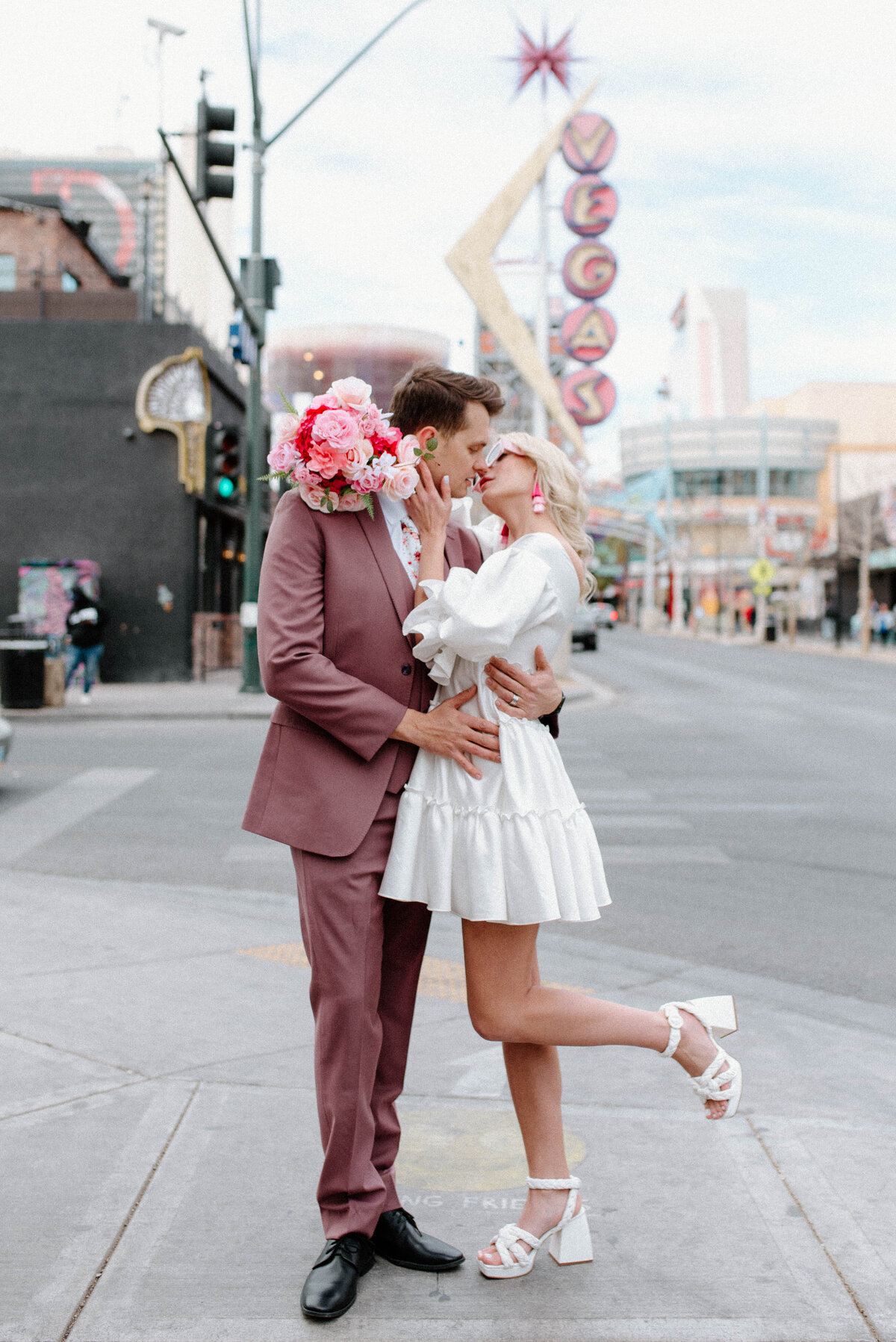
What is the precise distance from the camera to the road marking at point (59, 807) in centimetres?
848

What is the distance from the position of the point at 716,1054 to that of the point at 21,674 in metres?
15.8

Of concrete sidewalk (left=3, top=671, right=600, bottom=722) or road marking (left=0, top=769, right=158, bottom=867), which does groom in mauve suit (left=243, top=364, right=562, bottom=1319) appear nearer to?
road marking (left=0, top=769, right=158, bottom=867)

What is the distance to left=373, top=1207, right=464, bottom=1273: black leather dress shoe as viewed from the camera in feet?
9.43

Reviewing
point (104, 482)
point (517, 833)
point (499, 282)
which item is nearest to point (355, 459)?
point (517, 833)

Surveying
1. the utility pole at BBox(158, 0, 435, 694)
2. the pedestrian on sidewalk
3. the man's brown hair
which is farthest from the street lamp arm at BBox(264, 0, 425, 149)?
the man's brown hair

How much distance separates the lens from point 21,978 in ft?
16.7

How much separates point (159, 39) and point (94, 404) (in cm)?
995

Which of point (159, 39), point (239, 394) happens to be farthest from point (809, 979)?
point (239, 394)

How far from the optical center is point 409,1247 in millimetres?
2889

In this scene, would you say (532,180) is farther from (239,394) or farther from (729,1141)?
(729,1141)

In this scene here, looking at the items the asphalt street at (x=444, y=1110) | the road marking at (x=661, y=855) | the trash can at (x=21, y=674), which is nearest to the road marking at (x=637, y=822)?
the asphalt street at (x=444, y=1110)

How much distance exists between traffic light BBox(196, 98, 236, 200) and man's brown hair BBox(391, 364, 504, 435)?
35.5 ft

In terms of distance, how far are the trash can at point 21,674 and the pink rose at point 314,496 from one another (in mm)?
15538

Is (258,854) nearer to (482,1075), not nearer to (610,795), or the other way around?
(610,795)
